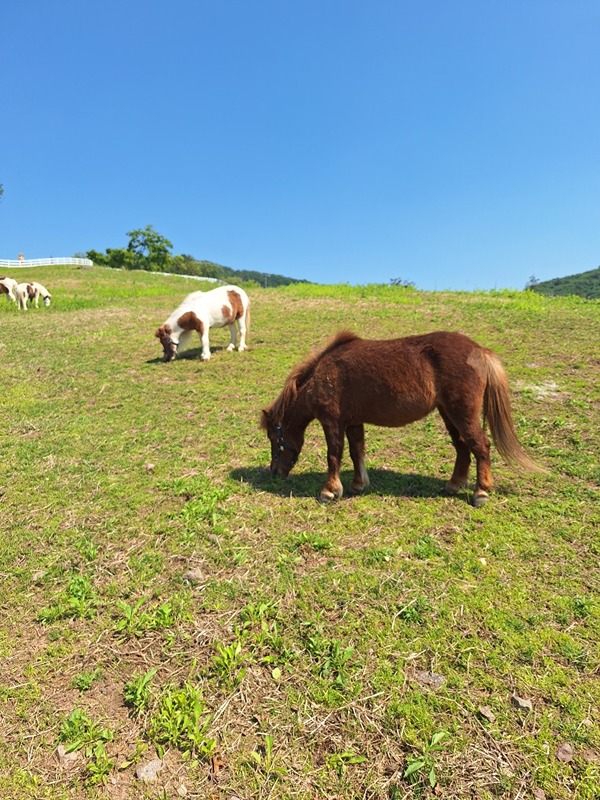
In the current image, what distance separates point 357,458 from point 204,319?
7.49 metres

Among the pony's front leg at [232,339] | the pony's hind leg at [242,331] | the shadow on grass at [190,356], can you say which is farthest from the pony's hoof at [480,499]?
the pony's front leg at [232,339]

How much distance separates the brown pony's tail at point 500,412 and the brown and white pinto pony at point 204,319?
7.99 metres

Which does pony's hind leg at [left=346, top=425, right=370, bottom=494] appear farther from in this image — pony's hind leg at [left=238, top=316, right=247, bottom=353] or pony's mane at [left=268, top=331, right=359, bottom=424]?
pony's hind leg at [left=238, top=316, right=247, bottom=353]

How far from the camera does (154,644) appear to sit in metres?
3.29

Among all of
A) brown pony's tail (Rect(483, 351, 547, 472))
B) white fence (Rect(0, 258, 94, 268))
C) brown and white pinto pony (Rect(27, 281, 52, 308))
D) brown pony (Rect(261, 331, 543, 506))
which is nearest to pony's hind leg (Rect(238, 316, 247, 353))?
brown pony (Rect(261, 331, 543, 506))

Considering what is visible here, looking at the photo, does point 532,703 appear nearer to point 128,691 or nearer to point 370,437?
point 128,691

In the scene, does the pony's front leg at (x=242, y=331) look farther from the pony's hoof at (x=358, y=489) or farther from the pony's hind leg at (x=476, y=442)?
the pony's hind leg at (x=476, y=442)

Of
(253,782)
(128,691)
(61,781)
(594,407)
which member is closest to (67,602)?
(128,691)

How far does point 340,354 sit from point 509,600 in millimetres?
2898

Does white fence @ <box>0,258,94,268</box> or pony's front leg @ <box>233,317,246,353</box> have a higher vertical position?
white fence @ <box>0,258,94,268</box>

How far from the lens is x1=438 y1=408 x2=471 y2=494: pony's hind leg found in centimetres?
491

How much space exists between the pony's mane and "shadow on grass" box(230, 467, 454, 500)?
77 centimetres

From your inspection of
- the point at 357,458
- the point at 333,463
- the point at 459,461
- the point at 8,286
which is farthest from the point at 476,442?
the point at 8,286

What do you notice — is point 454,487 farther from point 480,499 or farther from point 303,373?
point 303,373
